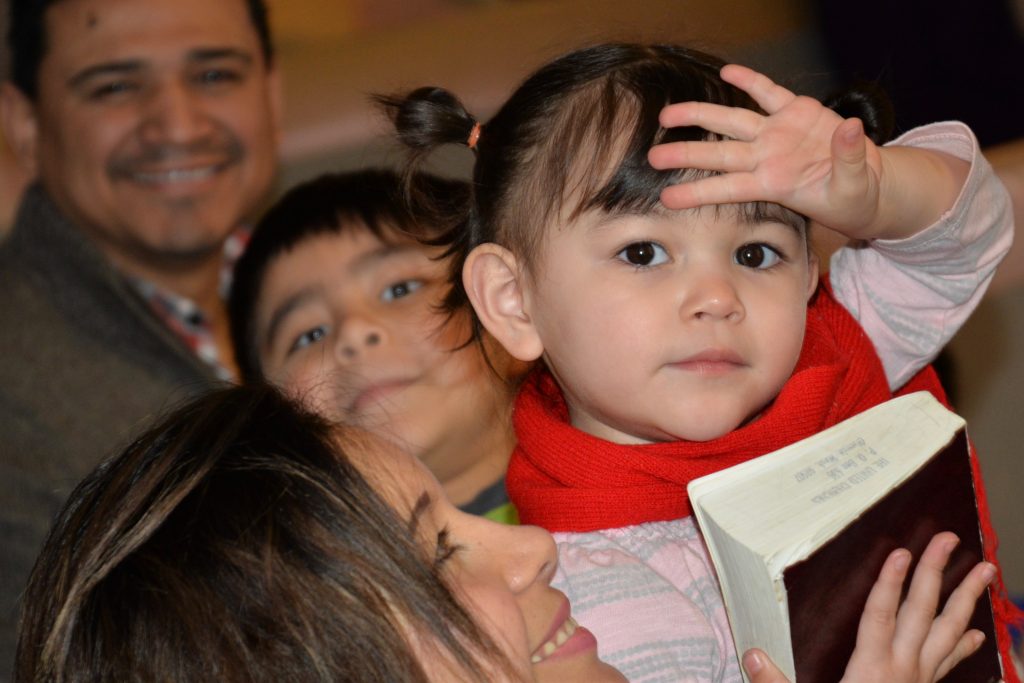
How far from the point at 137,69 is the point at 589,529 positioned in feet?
4.47

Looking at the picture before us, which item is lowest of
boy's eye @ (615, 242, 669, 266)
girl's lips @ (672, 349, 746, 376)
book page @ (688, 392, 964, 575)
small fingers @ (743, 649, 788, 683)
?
small fingers @ (743, 649, 788, 683)

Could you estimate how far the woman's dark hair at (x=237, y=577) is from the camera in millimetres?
653

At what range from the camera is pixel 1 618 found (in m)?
1.60

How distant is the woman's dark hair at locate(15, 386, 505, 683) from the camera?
0.65 m

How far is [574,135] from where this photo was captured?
904 mm

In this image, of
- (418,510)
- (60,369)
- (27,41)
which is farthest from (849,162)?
(27,41)

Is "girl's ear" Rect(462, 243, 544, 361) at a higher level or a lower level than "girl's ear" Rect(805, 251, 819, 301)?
lower

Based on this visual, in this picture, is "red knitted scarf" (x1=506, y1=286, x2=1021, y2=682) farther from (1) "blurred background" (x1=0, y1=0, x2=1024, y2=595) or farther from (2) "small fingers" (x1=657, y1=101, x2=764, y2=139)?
(1) "blurred background" (x1=0, y1=0, x2=1024, y2=595)

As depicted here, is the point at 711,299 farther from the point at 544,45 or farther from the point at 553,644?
the point at 544,45

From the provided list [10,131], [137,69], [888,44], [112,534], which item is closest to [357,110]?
[137,69]

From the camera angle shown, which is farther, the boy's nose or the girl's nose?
the boy's nose

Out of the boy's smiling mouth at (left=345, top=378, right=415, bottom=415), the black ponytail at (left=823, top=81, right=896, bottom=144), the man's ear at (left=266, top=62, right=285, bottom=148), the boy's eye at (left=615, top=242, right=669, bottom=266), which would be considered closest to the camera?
the boy's eye at (left=615, top=242, right=669, bottom=266)

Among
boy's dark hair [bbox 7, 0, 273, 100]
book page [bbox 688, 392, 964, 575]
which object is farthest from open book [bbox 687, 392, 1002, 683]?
boy's dark hair [bbox 7, 0, 273, 100]

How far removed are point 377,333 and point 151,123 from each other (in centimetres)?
79
